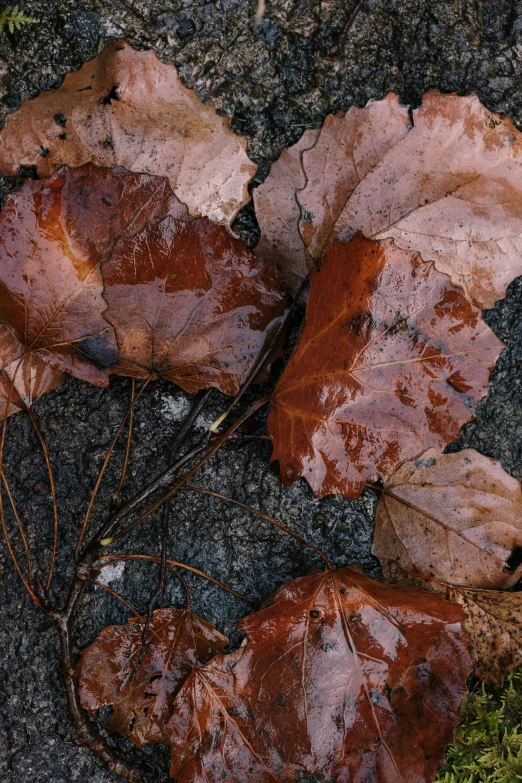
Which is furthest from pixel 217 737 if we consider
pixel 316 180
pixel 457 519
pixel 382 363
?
pixel 316 180

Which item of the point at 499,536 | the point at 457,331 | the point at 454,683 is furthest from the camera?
the point at 499,536

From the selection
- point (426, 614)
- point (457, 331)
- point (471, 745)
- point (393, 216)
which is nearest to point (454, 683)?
point (426, 614)

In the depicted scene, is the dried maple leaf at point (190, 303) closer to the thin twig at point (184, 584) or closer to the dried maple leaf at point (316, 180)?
the dried maple leaf at point (316, 180)

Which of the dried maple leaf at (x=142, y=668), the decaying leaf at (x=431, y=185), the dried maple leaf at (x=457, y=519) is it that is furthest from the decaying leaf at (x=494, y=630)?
the decaying leaf at (x=431, y=185)

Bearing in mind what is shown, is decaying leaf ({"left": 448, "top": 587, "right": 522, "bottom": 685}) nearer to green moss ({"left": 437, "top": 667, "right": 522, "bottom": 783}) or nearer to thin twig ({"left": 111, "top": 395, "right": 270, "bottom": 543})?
green moss ({"left": 437, "top": 667, "right": 522, "bottom": 783})

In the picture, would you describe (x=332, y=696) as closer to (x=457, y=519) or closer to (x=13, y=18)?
(x=457, y=519)

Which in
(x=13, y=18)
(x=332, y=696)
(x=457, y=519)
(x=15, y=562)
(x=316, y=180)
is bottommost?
(x=332, y=696)

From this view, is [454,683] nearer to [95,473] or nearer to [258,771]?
[258,771]
